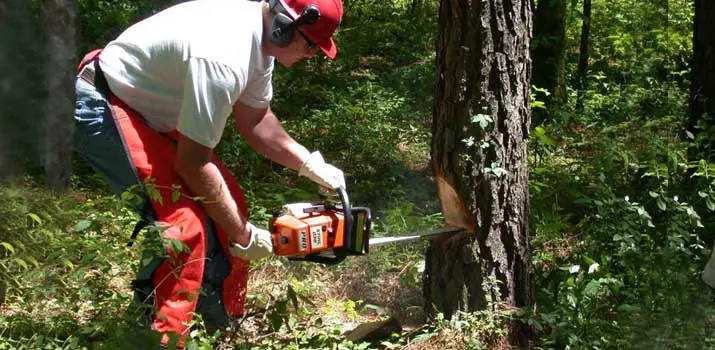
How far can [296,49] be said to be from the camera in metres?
3.28

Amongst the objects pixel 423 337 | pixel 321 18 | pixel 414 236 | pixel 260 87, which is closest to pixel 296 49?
pixel 321 18

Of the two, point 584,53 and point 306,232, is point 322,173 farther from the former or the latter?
point 584,53

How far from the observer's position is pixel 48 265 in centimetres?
337

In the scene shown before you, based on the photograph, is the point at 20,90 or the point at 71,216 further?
the point at 71,216

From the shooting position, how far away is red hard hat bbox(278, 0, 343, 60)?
10.5 ft

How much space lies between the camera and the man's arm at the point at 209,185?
3.11 metres

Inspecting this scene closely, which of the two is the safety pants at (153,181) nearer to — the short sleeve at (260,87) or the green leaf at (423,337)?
the short sleeve at (260,87)

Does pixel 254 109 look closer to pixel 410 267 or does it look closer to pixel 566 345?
pixel 410 267

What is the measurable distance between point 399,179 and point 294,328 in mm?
3095

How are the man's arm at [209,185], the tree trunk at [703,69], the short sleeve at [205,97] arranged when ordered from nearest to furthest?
the short sleeve at [205,97], the man's arm at [209,185], the tree trunk at [703,69]

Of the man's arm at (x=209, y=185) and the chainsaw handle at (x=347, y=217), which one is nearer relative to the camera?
the man's arm at (x=209, y=185)

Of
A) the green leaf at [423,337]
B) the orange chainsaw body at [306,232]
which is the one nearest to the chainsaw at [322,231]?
the orange chainsaw body at [306,232]

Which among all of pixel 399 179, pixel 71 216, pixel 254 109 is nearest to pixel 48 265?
pixel 71 216

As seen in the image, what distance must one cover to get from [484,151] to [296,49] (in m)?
1.01
